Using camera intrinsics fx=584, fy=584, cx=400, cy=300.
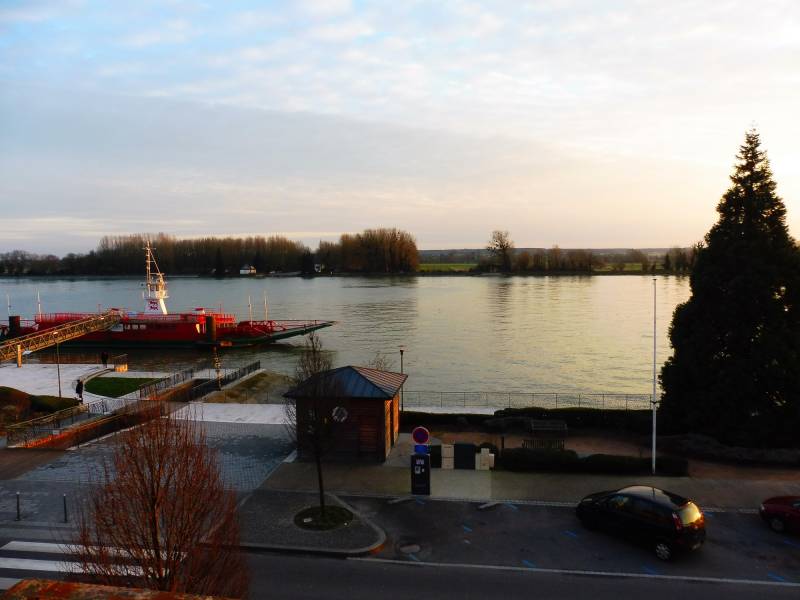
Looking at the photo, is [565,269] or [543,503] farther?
[565,269]

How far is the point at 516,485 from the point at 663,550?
5.04 meters

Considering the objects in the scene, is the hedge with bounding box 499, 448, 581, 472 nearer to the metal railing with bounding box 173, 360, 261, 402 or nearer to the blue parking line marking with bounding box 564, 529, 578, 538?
the blue parking line marking with bounding box 564, 529, 578, 538

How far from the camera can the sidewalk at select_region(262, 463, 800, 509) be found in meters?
16.4

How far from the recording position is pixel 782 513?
14.0m

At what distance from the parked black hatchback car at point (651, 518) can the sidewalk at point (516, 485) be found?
206 cm

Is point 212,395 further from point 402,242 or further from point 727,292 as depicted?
point 402,242

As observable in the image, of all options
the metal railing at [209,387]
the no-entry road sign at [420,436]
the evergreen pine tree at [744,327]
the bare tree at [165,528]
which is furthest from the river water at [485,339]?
the bare tree at [165,528]

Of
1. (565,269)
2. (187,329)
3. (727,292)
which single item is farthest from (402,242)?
(727,292)

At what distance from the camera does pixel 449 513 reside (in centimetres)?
1542

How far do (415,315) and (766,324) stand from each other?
187 ft

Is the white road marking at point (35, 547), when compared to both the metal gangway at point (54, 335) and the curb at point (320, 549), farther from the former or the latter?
the metal gangway at point (54, 335)

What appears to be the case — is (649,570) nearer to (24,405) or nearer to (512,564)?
(512,564)

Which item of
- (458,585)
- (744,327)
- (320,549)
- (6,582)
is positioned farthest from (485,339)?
(6,582)

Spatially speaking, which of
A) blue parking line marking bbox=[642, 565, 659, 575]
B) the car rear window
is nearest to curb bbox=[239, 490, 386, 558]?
→ blue parking line marking bbox=[642, 565, 659, 575]
